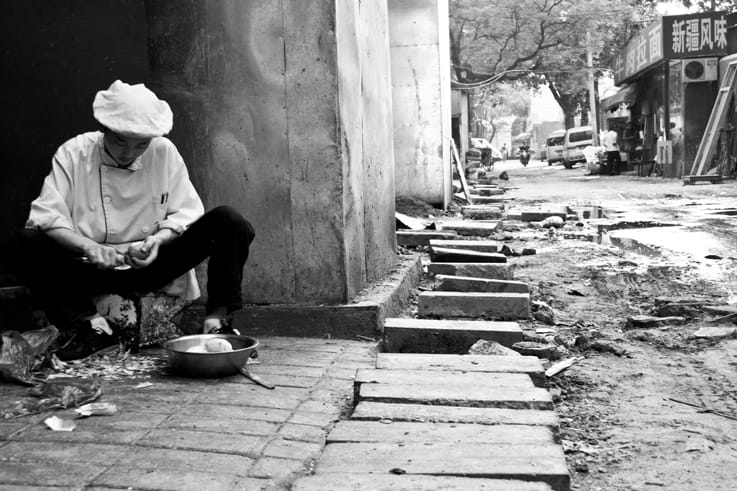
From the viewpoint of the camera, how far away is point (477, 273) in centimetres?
604

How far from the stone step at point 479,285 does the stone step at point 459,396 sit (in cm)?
239

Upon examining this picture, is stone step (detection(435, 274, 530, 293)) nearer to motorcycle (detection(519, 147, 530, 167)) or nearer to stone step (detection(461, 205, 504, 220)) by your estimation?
stone step (detection(461, 205, 504, 220))

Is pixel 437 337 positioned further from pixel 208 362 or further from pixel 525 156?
pixel 525 156

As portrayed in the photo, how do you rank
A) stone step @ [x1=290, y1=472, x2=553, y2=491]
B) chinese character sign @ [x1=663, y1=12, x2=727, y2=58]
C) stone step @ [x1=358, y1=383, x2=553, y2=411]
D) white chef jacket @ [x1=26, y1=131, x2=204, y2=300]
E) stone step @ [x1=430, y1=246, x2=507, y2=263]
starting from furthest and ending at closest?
chinese character sign @ [x1=663, y1=12, x2=727, y2=58]
stone step @ [x1=430, y1=246, x2=507, y2=263]
white chef jacket @ [x1=26, y1=131, x2=204, y2=300]
stone step @ [x1=358, y1=383, x2=553, y2=411]
stone step @ [x1=290, y1=472, x2=553, y2=491]

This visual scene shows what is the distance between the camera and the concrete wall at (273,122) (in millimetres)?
3947

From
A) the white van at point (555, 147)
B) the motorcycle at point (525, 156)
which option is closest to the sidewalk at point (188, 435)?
the white van at point (555, 147)

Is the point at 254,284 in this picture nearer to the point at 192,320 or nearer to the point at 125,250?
the point at 192,320

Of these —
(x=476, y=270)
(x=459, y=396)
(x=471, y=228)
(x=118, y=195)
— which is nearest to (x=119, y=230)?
(x=118, y=195)

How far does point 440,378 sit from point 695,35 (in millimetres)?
23550

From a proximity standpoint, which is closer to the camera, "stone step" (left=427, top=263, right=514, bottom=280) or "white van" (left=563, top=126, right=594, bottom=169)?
"stone step" (left=427, top=263, right=514, bottom=280)

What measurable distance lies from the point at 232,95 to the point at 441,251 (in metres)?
2.92

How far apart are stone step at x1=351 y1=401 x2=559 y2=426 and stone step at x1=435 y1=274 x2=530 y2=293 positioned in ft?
8.59

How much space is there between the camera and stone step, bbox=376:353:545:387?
3197mm

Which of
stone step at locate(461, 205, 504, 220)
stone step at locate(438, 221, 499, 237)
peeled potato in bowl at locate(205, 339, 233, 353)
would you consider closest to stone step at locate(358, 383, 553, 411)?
peeled potato in bowl at locate(205, 339, 233, 353)
